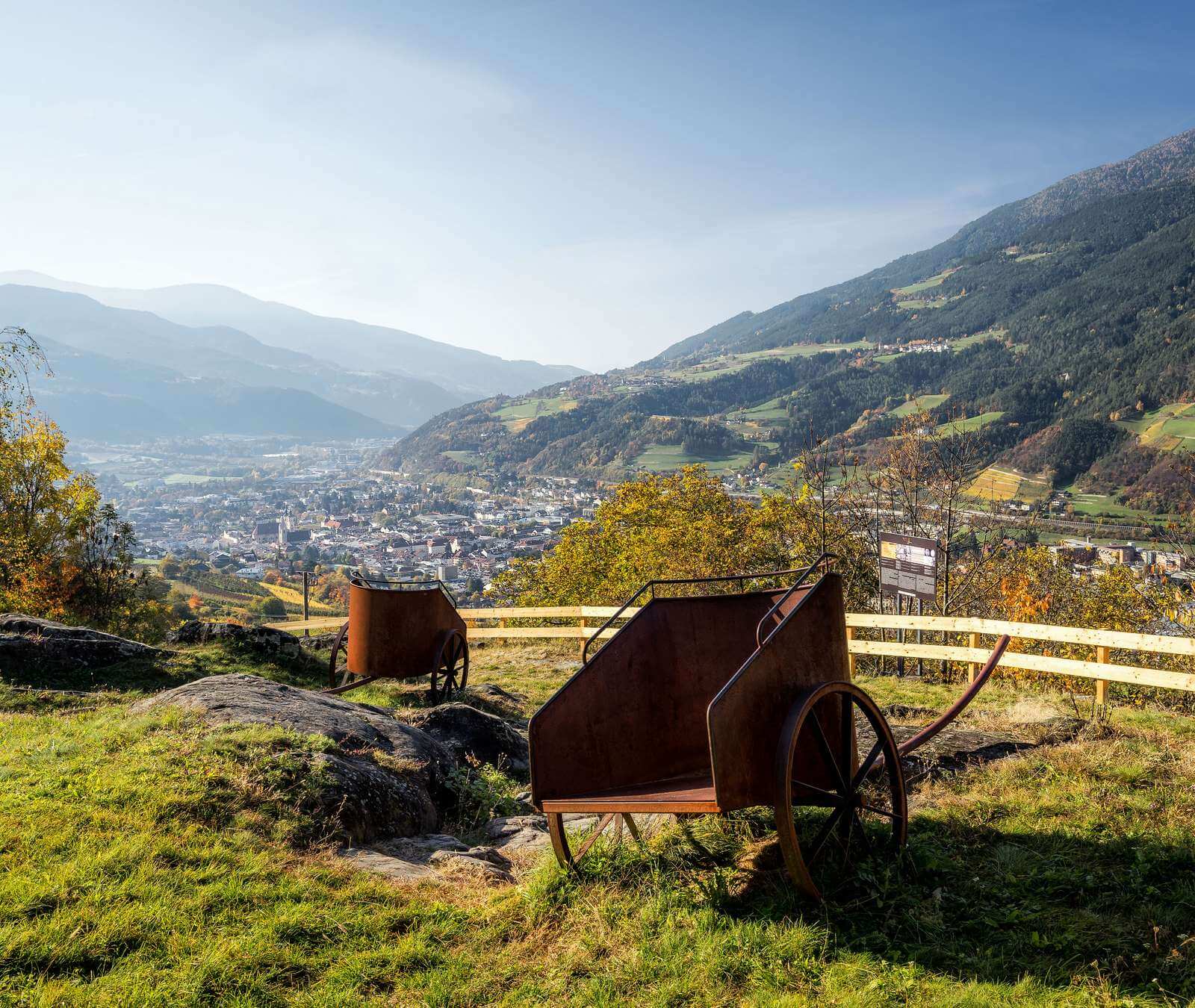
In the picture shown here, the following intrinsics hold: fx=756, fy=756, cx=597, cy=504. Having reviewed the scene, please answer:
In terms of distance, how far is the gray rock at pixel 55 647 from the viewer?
8680mm

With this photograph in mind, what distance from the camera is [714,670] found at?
5.00 meters

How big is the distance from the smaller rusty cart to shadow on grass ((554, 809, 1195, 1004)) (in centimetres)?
590

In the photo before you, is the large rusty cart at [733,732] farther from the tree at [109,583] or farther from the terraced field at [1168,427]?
the terraced field at [1168,427]

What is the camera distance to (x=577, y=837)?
4.99 metres

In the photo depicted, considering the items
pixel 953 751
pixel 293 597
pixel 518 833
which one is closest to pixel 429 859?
pixel 518 833

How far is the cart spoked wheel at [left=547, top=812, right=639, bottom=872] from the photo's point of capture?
13.8 feet

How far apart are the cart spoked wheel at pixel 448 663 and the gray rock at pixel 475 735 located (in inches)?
79.5

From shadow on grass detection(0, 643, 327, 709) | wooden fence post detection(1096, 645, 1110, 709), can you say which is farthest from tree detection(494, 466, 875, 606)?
shadow on grass detection(0, 643, 327, 709)

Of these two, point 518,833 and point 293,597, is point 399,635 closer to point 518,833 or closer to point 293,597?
point 518,833

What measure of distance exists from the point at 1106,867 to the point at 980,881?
2.30 feet

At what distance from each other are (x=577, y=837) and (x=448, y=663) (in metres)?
5.49

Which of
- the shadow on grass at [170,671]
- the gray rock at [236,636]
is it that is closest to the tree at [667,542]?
the gray rock at [236,636]

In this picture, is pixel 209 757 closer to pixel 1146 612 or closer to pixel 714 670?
pixel 714 670

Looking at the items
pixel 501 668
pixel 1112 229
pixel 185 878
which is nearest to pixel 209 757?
pixel 185 878
